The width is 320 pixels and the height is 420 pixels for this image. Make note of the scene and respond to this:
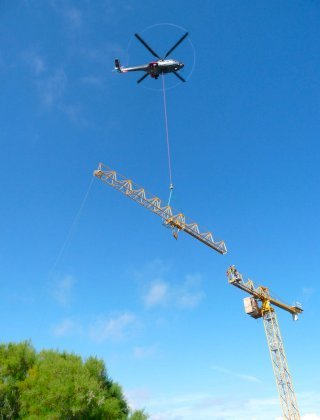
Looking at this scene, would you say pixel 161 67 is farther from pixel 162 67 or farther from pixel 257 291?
pixel 257 291

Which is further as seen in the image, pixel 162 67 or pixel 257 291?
pixel 257 291

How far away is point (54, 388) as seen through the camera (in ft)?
112

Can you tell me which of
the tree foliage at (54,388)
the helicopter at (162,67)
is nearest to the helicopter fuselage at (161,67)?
the helicopter at (162,67)

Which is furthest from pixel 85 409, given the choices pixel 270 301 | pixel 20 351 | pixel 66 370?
pixel 270 301

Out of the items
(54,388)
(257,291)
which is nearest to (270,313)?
(257,291)

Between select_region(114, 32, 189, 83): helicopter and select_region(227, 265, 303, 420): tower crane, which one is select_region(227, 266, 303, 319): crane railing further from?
select_region(114, 32, 189, 83): helicopter

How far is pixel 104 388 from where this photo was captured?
39.8 meters

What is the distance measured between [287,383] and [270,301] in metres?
13.1

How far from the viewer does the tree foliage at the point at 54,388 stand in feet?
111

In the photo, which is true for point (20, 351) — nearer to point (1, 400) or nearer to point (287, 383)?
point (1, 400)

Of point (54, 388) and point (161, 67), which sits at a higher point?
point (161, 67)

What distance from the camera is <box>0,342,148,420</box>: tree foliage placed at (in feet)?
111

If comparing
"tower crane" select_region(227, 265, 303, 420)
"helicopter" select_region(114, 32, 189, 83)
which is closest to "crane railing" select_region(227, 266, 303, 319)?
"tower crane" select_region(227, 265, 303, 420)

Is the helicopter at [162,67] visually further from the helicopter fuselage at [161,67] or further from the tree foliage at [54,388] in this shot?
the tree foliage at [54,388]
